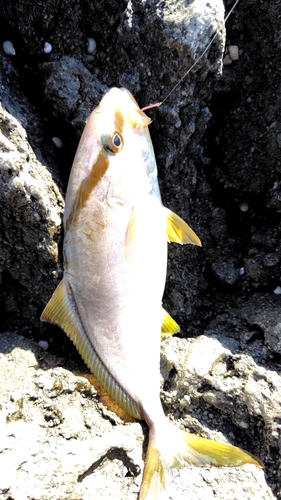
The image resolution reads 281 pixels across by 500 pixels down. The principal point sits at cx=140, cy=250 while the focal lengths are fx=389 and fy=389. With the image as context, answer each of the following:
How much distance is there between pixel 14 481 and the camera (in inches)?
59.2

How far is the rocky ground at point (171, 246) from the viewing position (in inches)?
67.3

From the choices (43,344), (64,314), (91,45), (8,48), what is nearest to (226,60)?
(91,45)

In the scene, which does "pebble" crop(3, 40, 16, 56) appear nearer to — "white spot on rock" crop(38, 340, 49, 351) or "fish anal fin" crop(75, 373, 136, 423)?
"white spot on rock" crop(38, 340, 49, 351)

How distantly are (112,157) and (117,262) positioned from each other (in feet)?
1.66

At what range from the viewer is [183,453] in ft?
5.73

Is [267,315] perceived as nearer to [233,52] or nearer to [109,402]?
[109,402]

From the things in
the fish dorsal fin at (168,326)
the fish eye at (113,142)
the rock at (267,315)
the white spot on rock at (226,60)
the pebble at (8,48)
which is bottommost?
the fish dorsal fin at (168,326)

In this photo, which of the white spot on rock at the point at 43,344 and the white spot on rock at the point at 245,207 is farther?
the white spot on rock at the point at 245,207

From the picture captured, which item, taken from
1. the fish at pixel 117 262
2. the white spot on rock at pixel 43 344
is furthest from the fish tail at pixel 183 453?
the white spot on rock at pixel 43 344

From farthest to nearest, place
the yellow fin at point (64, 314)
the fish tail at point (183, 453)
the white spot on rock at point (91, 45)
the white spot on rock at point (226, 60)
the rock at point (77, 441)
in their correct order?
the white spot on rock at point (226, 60) → the white spot on rock at point (91, 45) → the yellow fin at point (64, 314) → the fish tail at point (183, 453) → the rock at point (77, 441)

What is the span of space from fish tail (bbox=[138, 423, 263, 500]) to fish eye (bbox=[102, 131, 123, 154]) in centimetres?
132

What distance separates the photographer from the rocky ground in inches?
67.3

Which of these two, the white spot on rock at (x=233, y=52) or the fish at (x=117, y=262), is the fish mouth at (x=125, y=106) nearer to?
the fish at (x=117, y=262)

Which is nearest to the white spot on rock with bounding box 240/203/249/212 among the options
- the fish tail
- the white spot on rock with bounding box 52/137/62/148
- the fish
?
the fish
